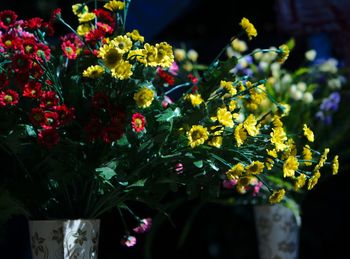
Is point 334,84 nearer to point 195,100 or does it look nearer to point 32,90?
point 195,100

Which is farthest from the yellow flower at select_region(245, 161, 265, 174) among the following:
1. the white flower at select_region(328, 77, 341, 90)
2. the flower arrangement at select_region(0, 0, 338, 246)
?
the white flower at select_region(328, 77, 341, 90)

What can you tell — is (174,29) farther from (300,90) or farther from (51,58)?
(51,58)

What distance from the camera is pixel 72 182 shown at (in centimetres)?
98

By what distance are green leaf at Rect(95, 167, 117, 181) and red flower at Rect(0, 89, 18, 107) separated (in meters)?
0.13

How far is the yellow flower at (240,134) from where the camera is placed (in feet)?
3.10

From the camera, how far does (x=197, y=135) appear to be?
3.04 feet

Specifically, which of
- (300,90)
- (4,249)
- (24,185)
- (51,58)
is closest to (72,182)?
(24,185)

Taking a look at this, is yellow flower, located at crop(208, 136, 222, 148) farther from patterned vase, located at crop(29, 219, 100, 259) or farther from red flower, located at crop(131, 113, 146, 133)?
patterned vase, located at crop(29, 219, 100, 259)

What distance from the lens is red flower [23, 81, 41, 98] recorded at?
36.0 inches

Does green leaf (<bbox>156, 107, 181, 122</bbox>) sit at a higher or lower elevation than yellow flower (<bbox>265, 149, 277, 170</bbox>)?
higher

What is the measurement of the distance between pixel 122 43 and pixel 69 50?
9 centimetres

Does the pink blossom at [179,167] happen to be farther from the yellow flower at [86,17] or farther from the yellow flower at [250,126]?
the yellow flower at [86,17]

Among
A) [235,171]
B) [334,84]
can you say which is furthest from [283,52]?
[334,84]

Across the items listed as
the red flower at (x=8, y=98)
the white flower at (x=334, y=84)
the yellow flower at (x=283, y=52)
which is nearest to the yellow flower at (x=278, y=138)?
the yellow flower at (x=283, y=52)
